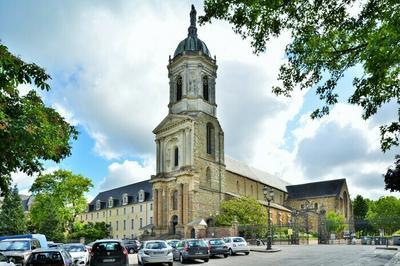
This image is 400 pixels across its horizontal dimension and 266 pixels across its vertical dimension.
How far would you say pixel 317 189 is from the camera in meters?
90.7

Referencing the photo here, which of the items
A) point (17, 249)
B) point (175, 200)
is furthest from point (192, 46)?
point (17, 249)

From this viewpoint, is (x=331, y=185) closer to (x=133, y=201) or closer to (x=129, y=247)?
(x=133, y=201)

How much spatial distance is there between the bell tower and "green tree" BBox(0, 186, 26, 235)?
2108 centimetres

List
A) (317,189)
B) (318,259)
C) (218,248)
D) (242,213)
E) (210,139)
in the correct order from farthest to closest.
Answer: (317,189) → (210,139) → (242,213) → (218,248) → (318,259)

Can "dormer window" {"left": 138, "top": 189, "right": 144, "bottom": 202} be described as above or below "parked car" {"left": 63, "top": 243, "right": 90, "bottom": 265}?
above

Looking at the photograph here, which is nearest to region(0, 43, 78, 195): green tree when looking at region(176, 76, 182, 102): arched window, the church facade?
the church facade

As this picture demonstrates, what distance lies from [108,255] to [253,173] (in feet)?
212

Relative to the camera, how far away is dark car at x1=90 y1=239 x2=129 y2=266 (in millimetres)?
18984

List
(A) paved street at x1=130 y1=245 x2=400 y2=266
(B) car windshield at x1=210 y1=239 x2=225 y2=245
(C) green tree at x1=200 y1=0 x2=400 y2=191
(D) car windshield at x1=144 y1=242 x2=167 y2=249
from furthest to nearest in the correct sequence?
(B) car windshield at x1=210 y1=239 x2=225 y2=245 < (D) car windshield at x1=144 y1=242 x2=167 y2=249 < (A) paved street at x1=130 y1=245 x2=400 y2=266 < (C) green tree at x1=200 y1=0 x2=400 y2=191

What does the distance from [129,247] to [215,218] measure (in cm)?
1898

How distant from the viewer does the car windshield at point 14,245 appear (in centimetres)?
2138

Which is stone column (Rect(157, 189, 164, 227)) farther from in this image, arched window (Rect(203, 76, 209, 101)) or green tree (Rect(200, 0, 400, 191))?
green tree (Rect(200, 0, 400, 191))

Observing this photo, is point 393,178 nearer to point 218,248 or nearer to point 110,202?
point 218,248

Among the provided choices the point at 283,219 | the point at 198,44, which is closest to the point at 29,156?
the point at 198,44
